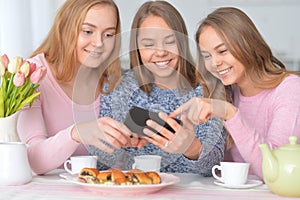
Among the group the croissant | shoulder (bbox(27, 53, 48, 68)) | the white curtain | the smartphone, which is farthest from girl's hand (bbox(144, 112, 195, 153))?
the white curtain

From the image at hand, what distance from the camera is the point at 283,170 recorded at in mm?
1170

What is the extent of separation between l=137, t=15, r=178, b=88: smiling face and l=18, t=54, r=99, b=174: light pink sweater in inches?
9.7

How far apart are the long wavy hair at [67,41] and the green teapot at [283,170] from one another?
607mm

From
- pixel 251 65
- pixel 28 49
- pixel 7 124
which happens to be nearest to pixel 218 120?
pixel 251 65

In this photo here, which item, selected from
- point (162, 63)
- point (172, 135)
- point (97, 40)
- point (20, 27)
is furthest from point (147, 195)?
point (20, 27)

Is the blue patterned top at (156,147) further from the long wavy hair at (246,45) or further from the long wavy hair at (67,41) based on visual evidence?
the long wavy hair at (246,45)

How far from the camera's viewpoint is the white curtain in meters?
2.34

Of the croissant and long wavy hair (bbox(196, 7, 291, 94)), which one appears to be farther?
long wavy hair (bbox(196, 7, 291, 94))

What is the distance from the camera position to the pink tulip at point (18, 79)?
1.36 metres

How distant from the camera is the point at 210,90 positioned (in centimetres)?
146

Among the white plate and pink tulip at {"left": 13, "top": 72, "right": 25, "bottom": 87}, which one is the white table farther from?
pink tulip at {"left": 13, "top": 72, "right": 25, "bottom": 87}

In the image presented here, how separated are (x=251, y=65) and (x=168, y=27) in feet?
0.98

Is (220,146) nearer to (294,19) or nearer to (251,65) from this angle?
(251,65)

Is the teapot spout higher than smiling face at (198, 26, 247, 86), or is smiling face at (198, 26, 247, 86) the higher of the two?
smiling face at (198, 26, 247, 86)
